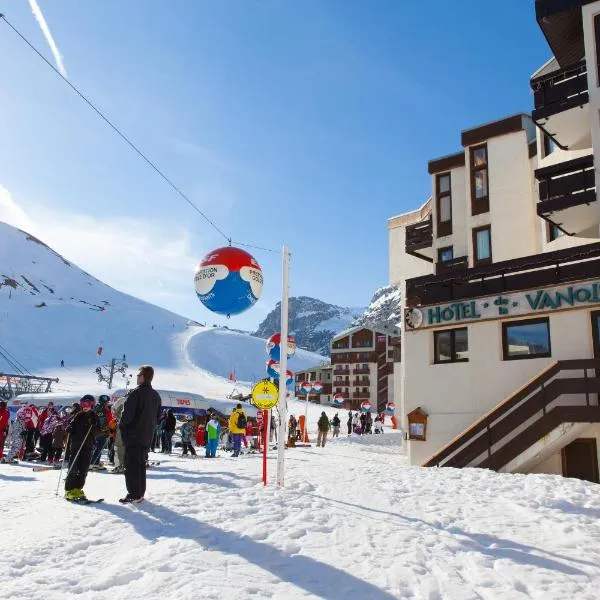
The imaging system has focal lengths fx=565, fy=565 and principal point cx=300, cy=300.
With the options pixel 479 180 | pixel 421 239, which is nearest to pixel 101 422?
pixel 479 180

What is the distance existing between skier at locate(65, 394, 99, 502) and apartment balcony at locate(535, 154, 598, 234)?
49.9 ft

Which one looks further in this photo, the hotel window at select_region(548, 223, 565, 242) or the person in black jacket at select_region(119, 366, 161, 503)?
the hotel window at select_region(548, 223, 565, 242)

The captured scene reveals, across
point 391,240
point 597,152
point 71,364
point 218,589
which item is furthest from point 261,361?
point 218,589

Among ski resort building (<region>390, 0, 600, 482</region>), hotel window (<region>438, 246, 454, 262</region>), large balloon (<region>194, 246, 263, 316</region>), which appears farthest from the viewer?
hotel window (<region>438, 246, 454, 262</region>)

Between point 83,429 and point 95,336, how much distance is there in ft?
473

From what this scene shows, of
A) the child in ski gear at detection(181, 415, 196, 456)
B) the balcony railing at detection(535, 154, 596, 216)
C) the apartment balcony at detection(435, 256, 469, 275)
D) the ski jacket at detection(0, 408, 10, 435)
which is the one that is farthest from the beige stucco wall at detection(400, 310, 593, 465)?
the ski jacket at detection(0, 408, 10, 435)

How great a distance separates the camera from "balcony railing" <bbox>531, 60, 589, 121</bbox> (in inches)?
709

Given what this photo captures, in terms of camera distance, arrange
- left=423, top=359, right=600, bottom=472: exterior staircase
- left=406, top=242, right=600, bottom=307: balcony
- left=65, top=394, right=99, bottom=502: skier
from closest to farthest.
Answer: left=65, top=394, right=99, bottom=502: skier, left=423, top=359, right=600, bottom=472: exterior staircase, left=406, top=242, right=600, bottom=307: balcony

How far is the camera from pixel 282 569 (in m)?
5.42

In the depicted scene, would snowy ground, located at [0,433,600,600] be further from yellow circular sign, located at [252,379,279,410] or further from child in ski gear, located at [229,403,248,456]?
child in ski gear, located at [229,403,248,456]

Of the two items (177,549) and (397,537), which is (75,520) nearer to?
(177,549)

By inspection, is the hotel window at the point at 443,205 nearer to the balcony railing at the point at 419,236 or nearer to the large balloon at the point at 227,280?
the balcony railing at the point at 419,236

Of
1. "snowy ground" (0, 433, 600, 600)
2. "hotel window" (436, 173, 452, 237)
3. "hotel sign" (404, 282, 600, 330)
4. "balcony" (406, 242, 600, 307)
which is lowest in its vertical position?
"snowy ground" (0, 433, 600, 600)

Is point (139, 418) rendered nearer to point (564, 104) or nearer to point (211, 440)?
point (211, 440)
